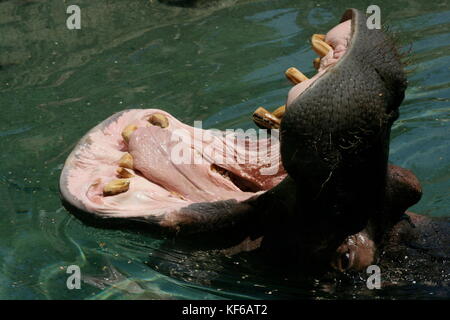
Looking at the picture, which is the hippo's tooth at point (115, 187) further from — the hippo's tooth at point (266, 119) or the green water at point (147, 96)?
the hippo's tooth at point (266, 119)

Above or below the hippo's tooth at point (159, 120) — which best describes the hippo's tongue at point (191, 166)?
below

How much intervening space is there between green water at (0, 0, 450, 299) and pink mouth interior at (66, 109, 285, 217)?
0.22 metres

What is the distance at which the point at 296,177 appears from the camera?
10.5 feet

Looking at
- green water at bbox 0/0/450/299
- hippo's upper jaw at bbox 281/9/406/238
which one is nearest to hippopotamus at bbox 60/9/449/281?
hippo's upper jaw at bbox 281/9/406/238

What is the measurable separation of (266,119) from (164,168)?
537 millimetres

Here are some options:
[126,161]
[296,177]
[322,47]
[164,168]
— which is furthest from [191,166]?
[322,47]

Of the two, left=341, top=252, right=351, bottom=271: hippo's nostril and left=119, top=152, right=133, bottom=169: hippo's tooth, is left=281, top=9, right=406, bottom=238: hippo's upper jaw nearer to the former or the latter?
left=341, top=252, right=351, bottom=271: hippo's nostril

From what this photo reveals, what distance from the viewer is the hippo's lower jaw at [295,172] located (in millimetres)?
3045

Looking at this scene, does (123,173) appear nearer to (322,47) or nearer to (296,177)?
(296,177)

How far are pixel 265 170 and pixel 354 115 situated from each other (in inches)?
36.7

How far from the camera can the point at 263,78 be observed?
6.73 m

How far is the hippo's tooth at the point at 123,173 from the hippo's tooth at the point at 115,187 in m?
0.10

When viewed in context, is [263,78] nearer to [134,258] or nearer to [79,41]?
[79,41]

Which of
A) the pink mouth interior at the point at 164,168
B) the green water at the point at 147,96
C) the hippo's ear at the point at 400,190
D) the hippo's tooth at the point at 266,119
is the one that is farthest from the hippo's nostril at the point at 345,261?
the hippo's tooth at the point at 266,119
